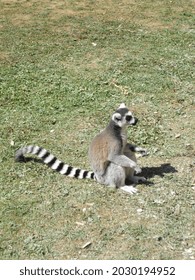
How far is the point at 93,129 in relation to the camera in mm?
8367

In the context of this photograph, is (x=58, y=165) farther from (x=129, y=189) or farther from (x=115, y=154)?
(x=129, y=189)

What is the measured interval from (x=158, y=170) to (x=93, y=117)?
1.96 m

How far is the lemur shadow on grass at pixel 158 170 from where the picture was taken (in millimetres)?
7109

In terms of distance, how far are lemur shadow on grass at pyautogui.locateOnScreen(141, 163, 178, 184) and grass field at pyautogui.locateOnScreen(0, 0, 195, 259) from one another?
1 centimetres

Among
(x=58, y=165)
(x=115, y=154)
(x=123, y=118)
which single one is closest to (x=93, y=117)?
(x=58, y=165)

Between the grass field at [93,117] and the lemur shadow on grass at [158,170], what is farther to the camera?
the lemur shadow on grass at [158,170]

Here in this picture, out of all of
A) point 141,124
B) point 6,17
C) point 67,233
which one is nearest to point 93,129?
point 141,124

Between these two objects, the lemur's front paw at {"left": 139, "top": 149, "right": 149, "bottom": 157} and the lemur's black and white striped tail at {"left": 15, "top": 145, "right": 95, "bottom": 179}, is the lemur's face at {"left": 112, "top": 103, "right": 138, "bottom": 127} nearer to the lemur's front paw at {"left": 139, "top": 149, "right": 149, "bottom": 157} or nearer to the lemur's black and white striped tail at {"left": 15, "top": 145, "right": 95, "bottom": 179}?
the lemur's front paw at {"left": 139, "top": 149, "right": 149, "bottom": 157}

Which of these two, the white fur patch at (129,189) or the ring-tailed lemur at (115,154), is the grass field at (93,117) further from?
the ring-tailed lemur at (115,154)

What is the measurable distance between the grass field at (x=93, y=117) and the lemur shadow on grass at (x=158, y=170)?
0.01 meters

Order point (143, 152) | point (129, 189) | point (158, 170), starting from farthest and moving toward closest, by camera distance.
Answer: point (158, 170), point (143, 152), point (129, 189)

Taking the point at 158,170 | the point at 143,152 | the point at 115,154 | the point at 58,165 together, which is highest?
the point at 115,154

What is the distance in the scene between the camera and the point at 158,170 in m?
7.24

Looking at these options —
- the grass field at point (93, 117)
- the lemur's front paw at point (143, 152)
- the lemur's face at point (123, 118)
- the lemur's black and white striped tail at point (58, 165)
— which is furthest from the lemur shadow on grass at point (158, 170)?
the lemur's face at point (123, 118)
